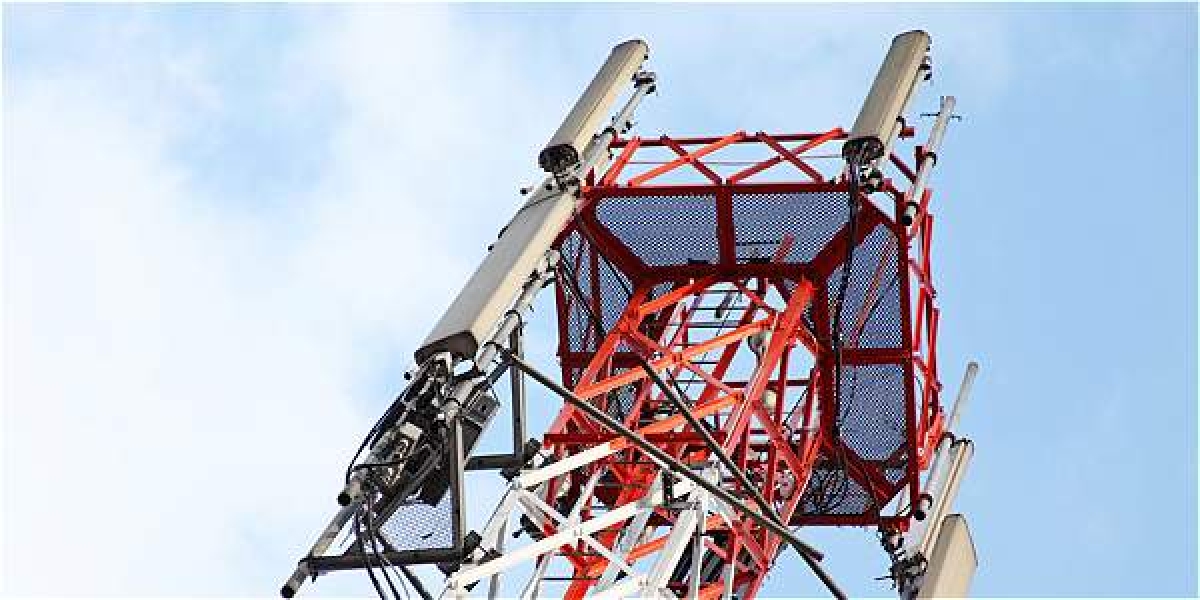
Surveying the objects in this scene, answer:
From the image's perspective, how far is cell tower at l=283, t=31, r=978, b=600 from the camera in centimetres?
3569

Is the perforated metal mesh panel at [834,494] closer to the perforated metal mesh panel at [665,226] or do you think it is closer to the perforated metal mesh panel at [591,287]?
the perforated metal mesh panel at [665,226]

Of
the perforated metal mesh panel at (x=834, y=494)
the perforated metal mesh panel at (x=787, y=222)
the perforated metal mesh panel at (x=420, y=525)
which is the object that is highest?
the perforated metal mesh panel at (x=787, y=222)

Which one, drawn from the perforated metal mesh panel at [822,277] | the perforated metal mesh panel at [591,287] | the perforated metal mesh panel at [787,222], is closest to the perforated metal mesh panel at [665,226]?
the perforated metal mesh panel at [822,277]

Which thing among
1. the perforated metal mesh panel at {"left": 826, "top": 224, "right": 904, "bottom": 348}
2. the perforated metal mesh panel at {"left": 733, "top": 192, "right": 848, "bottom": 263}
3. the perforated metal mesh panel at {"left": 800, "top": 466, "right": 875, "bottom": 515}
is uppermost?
the perforated metal mesh panel at {"left": 733, "top": 192, "right": 848, "bottom": 263}

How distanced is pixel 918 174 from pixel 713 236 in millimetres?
2999

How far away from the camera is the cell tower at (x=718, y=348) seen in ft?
117

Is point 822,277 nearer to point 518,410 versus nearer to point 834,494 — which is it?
point 834,494

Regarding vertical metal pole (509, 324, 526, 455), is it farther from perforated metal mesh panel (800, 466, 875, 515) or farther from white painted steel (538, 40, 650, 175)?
perforated metal mesh panel (800, 466, 875, 515)

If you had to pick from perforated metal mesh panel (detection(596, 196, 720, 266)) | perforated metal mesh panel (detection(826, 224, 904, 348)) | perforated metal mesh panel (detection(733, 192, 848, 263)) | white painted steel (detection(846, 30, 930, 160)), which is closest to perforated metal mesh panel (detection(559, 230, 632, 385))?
perforated metal mesh panel (detection(596, 196, 720, 266))

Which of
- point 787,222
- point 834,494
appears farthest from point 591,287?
point 834,494

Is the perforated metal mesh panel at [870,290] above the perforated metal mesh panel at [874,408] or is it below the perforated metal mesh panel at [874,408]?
above

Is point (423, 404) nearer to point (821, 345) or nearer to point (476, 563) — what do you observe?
point (476, 563)

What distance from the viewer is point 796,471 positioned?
40125 millimetres

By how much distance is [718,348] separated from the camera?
1598 inches
